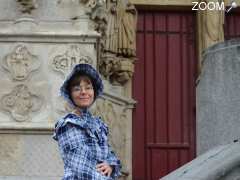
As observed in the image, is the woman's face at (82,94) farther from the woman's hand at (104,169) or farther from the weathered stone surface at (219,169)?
the weathered stone surface at (219,169)

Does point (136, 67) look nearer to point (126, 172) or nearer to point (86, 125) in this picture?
point (126, 172)

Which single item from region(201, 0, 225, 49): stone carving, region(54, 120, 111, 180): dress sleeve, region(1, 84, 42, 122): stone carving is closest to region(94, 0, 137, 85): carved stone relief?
region(201, 0, 225, 49): stone carving

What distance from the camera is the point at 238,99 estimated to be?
6812 mm

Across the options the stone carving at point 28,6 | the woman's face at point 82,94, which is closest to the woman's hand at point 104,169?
the woman's face at point 82,94

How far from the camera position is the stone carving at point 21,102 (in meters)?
9.60

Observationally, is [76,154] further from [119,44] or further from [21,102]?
[119,44]

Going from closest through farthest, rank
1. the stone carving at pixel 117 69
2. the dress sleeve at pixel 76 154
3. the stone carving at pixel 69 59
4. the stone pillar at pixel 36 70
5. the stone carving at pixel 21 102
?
the dress sleeve at pixel 76 154 < the stone pillar at pixel 36 70 < the stone carving at pixel 21 102 < the stone carving at pixel 69 59 < the stone carving at pixel 117 69

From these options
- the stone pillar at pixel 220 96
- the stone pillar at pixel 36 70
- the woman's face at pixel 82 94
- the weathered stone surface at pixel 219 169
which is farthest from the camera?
the stone pillar at pixel 36 70

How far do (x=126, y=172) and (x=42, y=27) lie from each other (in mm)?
3602

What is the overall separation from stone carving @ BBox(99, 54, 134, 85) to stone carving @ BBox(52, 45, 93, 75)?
3.67 meters

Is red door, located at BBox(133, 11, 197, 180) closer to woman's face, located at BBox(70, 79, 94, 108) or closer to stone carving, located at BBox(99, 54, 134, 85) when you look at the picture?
stone carving, located at BBox(99, 54, 134, 85)

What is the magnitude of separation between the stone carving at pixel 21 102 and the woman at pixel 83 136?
5193mm

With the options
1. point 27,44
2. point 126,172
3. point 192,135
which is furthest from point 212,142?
point 192,135

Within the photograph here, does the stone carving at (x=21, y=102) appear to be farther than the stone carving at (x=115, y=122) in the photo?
No
